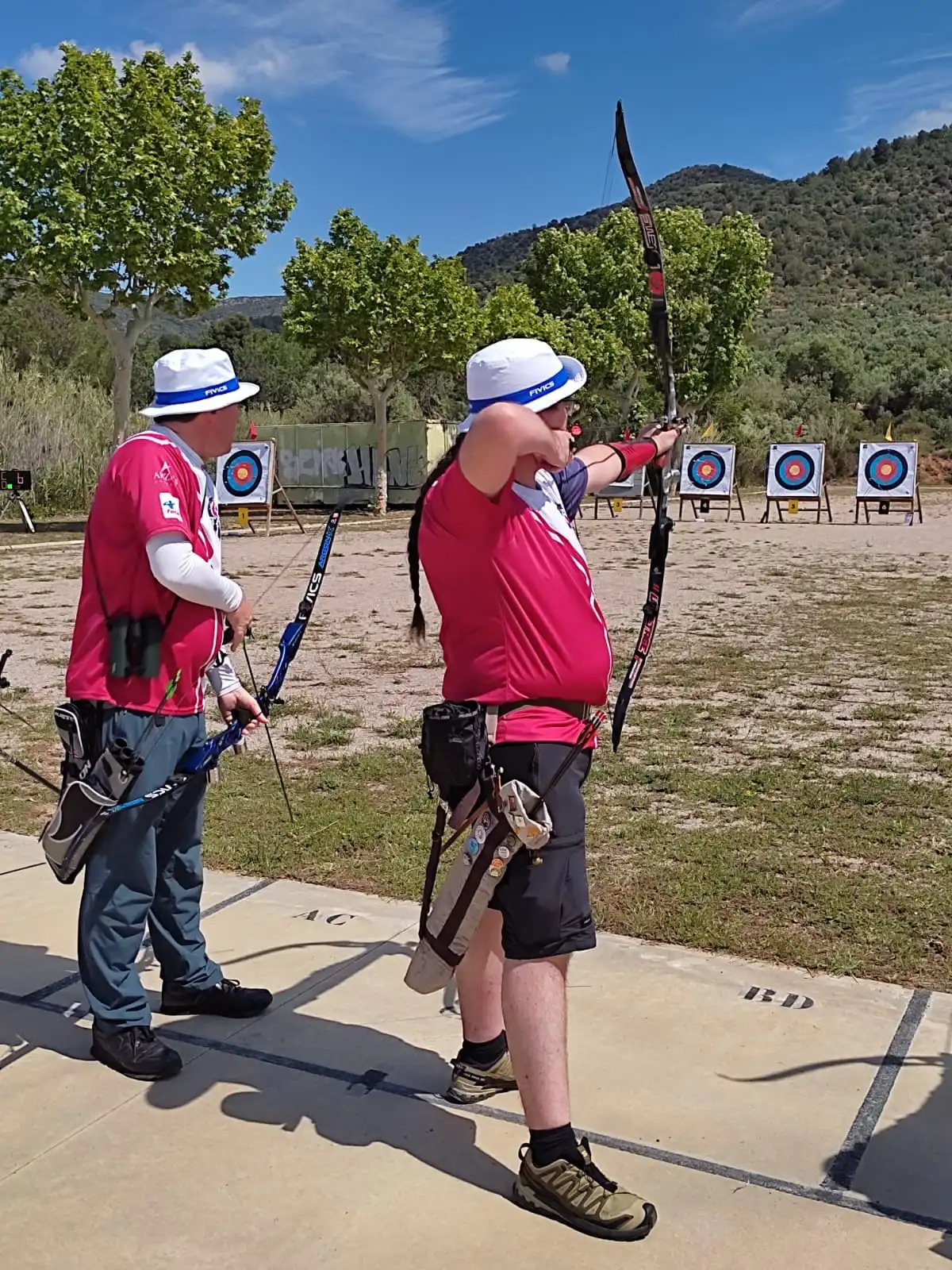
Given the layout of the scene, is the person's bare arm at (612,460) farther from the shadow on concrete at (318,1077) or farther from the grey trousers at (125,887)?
the shadow on concrete at (318,1077)

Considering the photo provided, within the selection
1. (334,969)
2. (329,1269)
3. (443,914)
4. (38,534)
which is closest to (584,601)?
(443,914)

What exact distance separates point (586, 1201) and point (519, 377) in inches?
61.9

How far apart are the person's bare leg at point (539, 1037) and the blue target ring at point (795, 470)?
25.3 metres

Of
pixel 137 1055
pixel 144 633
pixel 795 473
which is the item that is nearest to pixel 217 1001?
pixel 137 1055

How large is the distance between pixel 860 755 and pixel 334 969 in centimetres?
327

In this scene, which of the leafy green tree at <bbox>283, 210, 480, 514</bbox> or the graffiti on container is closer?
the leafy green tree at <bbox>283, 210, 480, 514</bbox>

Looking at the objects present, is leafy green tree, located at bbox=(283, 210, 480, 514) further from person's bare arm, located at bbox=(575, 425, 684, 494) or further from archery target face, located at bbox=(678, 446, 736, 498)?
person's bare arm, located at bbox=(575, 425, 684, 494)

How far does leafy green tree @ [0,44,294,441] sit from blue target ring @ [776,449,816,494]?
39.3 ft

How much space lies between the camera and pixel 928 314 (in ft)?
211

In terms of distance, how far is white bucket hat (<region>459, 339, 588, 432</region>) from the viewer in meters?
2.52

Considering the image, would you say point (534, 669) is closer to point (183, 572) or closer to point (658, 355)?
point (183, 572)

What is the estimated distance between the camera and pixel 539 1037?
7.97 feet

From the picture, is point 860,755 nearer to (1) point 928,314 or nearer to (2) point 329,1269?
(2) point 329,1269

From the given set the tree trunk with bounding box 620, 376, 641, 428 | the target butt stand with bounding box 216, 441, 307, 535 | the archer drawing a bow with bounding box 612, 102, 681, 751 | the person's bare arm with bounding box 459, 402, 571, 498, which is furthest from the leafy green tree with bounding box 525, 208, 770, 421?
the person's bare arm with bounding box 459, 402, 571, 498
